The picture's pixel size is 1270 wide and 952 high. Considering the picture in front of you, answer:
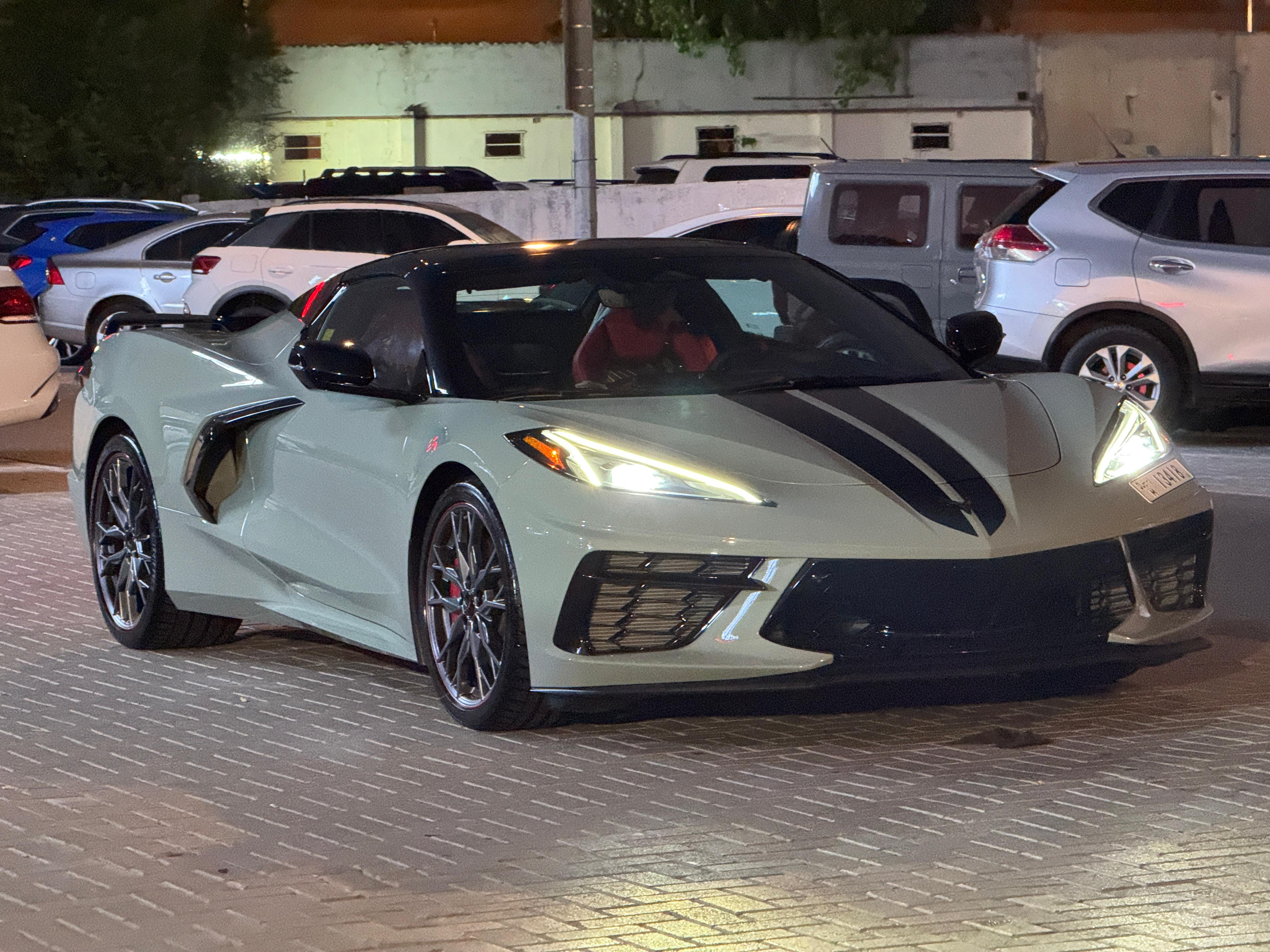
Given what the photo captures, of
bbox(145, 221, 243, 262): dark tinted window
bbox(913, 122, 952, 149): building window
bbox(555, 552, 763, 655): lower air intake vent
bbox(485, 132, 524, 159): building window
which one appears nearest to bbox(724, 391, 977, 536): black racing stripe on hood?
bbox(555, 552, 763, 655): lower air intake vent

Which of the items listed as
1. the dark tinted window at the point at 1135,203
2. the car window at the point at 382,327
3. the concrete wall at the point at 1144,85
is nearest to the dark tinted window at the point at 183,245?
the dark tinted window at the point at 1135,203

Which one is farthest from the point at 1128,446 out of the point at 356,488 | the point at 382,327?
the point at 382,327

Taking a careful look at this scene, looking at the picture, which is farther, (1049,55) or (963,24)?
(963,24)

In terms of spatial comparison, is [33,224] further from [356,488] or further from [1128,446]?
[1128,446]

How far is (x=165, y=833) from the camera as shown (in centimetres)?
523

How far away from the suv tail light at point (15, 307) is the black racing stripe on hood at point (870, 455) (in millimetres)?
7788

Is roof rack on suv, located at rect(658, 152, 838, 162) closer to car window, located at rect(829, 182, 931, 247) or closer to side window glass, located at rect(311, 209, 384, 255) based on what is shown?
side window glass, located at rect(311, 209, 384, 255)

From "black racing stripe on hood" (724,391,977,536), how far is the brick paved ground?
0.65 metres

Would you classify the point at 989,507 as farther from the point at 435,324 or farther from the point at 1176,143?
the point at 1176,143

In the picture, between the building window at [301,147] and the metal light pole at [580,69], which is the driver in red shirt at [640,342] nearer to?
the metal light pole at [580,69]

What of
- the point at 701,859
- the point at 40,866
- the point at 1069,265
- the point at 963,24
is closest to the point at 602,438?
the point at 701,859

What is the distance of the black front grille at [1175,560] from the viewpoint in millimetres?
6035

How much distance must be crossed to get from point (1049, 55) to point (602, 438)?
44867 millimetres

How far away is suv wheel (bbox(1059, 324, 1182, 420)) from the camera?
44.5 ft
